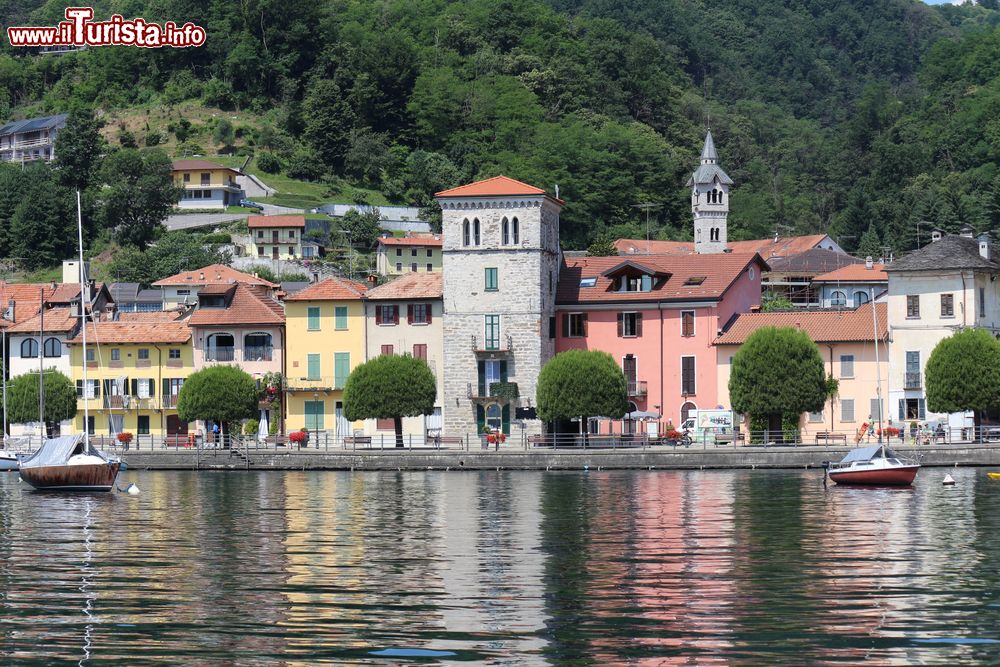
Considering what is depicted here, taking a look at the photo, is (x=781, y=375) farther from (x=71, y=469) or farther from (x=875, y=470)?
(x=71, y=469)

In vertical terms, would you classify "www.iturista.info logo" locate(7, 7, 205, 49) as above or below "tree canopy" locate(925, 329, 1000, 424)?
above

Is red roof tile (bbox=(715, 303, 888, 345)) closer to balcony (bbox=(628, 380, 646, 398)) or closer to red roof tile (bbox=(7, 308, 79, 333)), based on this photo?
balcony (bbox=(628, 380, 646, 398))

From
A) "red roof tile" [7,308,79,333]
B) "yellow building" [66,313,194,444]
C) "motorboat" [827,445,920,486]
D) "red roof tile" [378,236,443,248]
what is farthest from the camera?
"red roof tile" [378,236,443,248]

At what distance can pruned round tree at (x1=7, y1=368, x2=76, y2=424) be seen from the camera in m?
88.6

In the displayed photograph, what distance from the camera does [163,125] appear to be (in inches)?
7013

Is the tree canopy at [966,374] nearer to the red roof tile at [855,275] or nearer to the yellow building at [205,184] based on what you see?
the red roof tile at [855,275]

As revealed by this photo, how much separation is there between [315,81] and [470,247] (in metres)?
97.6

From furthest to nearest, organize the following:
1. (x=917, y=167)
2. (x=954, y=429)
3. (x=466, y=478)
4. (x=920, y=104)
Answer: (x=920, y=104) < (x=917, y=167) < (x=954, y=429) < (x=466, y=478)

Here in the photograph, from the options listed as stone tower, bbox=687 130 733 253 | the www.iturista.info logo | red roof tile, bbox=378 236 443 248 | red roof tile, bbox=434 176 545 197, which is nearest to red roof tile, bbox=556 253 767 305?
red roof tile, bbox=434 176 545 197

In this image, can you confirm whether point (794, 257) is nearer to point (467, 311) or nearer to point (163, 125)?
point (467, 311)

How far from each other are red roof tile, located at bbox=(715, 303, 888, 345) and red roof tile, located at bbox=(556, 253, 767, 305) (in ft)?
6.34

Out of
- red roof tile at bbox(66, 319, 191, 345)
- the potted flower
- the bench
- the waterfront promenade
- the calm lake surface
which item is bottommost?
the calm lake surface

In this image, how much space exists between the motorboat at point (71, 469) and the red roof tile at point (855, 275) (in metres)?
60.4

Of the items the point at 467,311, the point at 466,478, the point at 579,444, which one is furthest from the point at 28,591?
the point at 467,311
